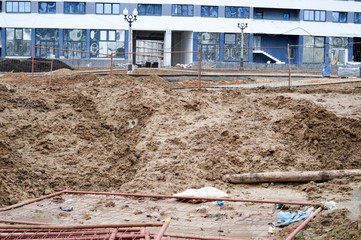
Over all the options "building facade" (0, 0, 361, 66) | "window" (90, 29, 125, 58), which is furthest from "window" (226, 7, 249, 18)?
"window" (90, 29, 125, 58)

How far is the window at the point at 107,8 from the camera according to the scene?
51525 mm

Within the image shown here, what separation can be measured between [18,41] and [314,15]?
3621cm

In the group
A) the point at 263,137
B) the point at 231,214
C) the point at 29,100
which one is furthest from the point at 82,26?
the point at 231,214

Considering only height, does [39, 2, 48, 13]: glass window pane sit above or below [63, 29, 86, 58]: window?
above

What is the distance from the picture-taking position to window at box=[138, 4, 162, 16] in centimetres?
5175

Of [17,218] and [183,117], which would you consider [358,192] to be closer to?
[17,218]

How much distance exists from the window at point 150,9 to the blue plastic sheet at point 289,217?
4719 cm

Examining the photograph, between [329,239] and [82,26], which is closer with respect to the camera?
[329,239]

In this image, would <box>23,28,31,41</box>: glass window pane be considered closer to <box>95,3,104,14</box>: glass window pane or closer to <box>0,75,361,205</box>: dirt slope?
<box>95,3,104,14</box>: glass window pane

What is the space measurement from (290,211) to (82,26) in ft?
156

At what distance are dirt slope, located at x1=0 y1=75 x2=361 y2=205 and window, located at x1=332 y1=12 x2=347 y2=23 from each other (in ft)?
150

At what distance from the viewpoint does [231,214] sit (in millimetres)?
7648

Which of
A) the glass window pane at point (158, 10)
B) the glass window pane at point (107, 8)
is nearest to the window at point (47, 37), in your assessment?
the glass window pane at point (107, 8)

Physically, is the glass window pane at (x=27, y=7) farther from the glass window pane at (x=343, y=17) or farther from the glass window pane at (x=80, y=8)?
the glass window pane at (x=343, y=17)
